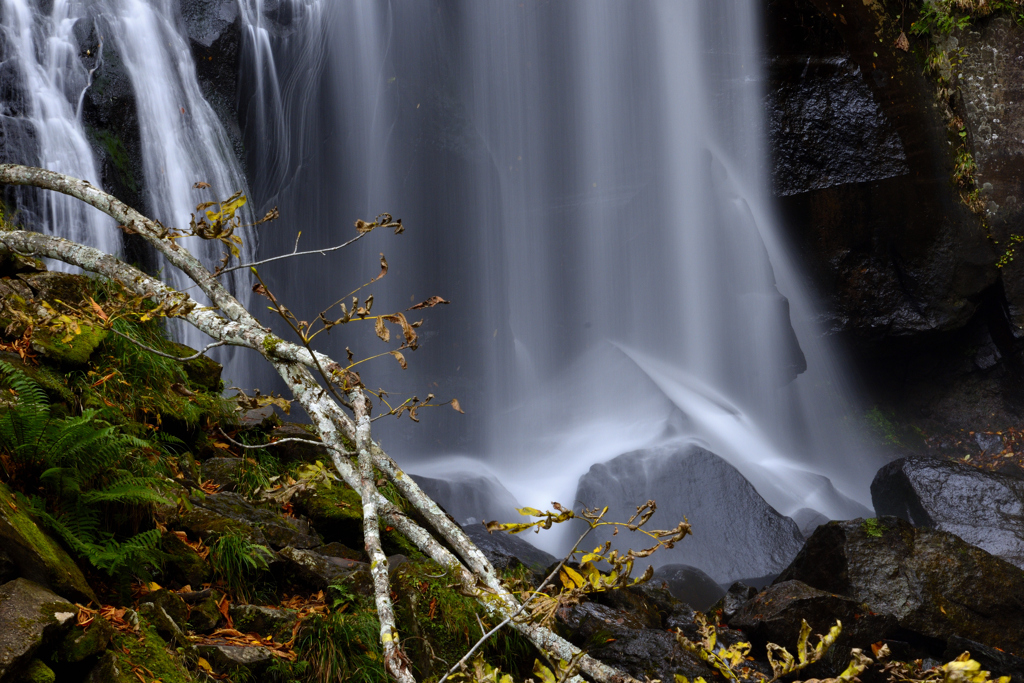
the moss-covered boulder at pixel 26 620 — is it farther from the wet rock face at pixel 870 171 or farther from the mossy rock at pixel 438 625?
the wet rock face at pixel 870 171

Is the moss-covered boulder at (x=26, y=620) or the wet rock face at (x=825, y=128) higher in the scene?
the wet rock face at (x=825, y=128)

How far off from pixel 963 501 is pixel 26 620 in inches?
325

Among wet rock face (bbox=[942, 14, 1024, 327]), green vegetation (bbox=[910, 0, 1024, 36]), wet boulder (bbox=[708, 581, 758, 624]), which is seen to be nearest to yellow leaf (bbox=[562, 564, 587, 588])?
wet boulder (bbox=[708, 581, 758, 624])

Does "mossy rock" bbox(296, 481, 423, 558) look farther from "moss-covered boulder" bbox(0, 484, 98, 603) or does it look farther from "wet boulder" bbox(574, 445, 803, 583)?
"wet boulder" bbox(574, 445, 803, 583)

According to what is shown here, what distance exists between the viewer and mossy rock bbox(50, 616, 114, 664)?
1835mm

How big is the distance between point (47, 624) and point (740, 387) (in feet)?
37.4

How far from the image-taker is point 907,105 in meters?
9.74

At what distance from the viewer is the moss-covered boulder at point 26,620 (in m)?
1.71

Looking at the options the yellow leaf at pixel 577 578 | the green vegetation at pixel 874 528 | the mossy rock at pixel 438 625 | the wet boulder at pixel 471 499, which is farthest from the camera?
the wet boulder at pixel 471 499

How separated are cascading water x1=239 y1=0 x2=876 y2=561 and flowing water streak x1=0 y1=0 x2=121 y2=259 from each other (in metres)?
3.30

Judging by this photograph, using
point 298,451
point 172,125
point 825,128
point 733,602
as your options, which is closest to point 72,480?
point 298,451

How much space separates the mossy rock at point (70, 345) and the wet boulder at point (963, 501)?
758cm

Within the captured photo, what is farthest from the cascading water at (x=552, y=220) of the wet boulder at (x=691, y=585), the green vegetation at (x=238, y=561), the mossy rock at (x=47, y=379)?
the green vegetation at (x=238, y=561)

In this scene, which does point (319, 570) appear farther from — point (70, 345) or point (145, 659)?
point (70, 345)
